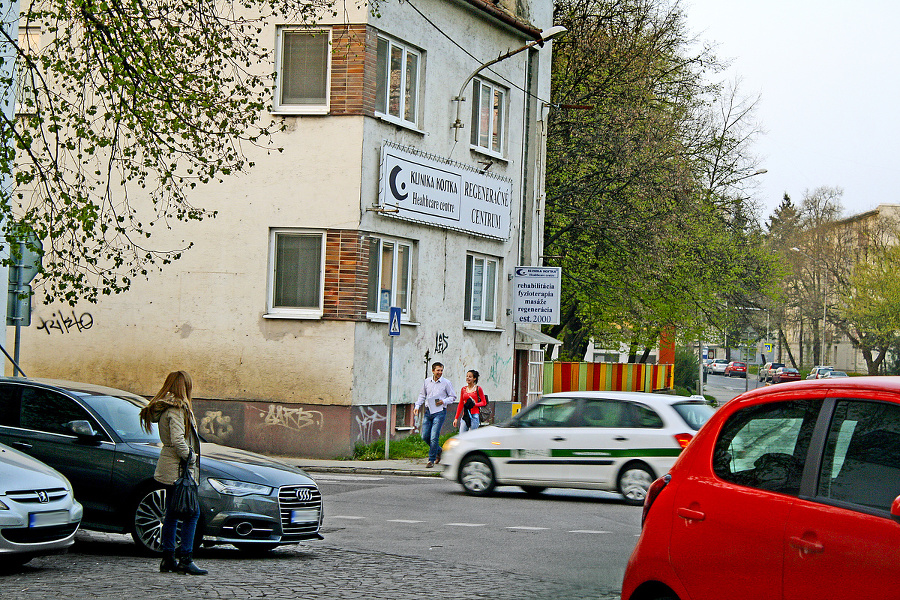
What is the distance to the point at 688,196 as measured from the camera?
33.9 metres

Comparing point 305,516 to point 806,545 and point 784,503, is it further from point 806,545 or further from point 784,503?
point 806,545

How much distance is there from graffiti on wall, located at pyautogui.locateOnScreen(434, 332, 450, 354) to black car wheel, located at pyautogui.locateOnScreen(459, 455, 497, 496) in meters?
7.61

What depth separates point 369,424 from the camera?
20.9 meters

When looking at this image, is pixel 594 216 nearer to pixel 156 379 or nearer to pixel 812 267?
pixel 156 379

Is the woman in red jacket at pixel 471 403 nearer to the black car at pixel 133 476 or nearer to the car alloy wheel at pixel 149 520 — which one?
the black car at pixel 133 476

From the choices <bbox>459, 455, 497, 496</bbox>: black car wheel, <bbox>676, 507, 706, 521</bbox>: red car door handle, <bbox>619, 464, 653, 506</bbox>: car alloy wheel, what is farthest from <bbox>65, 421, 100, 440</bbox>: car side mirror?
<bbox>619, 464, 653, 506</bbox>: car alloy wheel

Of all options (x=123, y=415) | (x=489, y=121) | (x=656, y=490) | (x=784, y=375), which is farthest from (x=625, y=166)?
(x=784, y=375)

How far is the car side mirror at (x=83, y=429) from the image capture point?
31.7ft

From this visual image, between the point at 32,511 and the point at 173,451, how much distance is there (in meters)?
1.08

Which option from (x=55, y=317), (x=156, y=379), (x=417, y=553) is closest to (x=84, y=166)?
(x=55, y=317)

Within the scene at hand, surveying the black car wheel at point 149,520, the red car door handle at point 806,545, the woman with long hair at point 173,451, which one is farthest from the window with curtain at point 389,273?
the red car door handle at point 806,545

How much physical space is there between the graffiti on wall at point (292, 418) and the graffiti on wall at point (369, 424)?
2.29 feet

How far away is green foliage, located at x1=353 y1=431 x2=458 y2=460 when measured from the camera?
20.5 m

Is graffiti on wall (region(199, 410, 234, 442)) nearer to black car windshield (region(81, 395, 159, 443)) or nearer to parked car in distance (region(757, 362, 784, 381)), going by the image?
black car windshield (region(81, 395, 159, 443))
